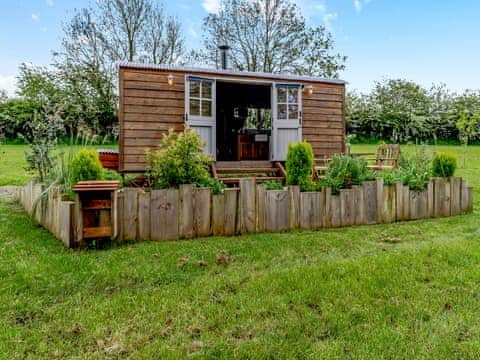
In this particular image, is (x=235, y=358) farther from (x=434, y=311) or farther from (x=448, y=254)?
(x=448, y=254)

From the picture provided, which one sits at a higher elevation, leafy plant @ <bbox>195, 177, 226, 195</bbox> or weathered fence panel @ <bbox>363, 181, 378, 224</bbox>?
leafy plant @ <bbox>195, 177, 226, 195</bbox>

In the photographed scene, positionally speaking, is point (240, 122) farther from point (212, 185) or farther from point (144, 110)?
point (212, 185)

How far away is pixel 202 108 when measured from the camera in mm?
6953

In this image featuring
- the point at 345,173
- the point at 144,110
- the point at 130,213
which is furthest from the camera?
the point at 144,110

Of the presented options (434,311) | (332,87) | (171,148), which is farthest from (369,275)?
(332,87)

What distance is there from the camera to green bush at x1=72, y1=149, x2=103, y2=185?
3678 millimetres

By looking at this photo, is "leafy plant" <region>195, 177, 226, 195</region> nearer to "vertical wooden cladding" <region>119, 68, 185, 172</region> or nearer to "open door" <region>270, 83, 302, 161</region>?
"vertical wooden cladding" <region>119, 68, 185, 172</region>

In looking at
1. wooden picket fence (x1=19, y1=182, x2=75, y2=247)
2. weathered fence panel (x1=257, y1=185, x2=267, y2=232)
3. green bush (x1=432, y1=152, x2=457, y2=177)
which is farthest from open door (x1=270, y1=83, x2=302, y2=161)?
wooden picket fence (x1=19, y1=182, x2=75, y2=247)

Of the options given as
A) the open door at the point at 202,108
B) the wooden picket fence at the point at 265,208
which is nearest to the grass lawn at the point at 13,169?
the open door at the point at 202,108

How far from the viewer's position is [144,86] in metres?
6.61

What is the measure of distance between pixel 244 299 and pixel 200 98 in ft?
17.5

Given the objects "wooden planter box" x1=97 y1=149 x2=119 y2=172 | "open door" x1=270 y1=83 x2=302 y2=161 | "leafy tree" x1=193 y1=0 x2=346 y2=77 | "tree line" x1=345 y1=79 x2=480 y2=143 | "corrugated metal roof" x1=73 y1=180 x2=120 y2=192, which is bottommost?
"corrugated metal roof" x1=73 y1=180 x2=120 y2=192

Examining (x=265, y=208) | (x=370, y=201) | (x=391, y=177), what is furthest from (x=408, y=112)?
(x=265, y=208)

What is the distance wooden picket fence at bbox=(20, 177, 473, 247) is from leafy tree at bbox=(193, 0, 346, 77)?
12.8m
